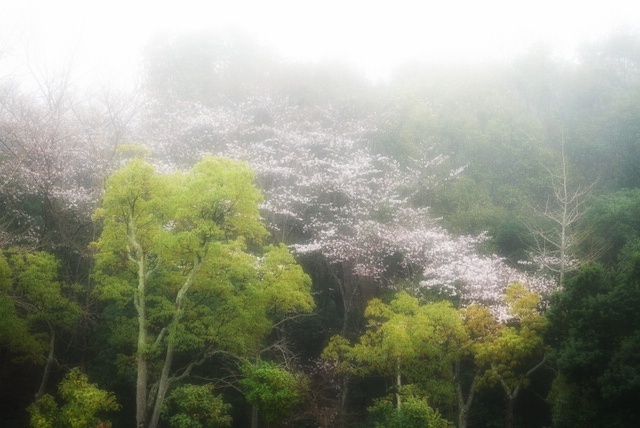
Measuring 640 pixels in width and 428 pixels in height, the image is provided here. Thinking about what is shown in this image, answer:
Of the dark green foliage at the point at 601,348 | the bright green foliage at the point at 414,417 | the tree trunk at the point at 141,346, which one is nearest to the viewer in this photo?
the dark green foliage at the point at 601,348

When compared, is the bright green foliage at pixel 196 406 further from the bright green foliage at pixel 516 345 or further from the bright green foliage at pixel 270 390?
the bright green foliage at pixel 516 345

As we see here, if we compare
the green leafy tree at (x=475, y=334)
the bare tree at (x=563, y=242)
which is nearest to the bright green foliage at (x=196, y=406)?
the green leafy tree at (x=475, y=334)

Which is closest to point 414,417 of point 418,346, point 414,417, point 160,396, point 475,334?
point 414,417

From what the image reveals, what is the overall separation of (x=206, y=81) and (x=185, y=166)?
931 centimetres

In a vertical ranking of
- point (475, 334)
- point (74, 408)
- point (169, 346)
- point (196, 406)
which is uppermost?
point (475, 334)

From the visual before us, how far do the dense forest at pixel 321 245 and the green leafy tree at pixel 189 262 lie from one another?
3.1 inches

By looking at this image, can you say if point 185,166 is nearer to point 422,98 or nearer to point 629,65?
point 422,98

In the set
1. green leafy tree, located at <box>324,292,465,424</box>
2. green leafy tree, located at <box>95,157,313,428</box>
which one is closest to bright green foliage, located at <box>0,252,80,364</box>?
green leafy tree, located at <box>95,157,313,428</box>

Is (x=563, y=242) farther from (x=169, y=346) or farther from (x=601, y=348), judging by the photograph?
(x=169, y=346)

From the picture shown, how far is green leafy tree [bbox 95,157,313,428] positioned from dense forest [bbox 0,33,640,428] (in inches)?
3.1

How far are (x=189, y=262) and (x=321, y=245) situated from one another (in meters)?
6.84

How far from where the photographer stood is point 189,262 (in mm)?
13234

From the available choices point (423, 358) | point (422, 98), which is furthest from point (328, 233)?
point (422, 98)

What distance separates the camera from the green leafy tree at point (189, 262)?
11.9m
